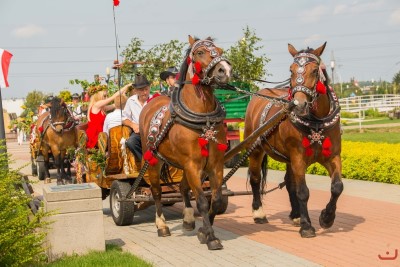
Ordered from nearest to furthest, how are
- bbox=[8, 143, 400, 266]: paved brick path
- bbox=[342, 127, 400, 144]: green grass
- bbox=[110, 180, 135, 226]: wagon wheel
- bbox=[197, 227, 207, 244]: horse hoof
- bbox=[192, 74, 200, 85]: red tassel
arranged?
bbox=[8, 143, 400, 266]: paved brick path
bbox=[192, 74, 200, 85]: red tassel
bbox=[197, 227, 207, 244]: horse hoof
bbox=[110, 180, 135, 226]: wagon wheel
bbox=[342, 127, 400, 144]: green grass

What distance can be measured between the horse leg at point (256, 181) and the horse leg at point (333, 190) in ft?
4.53

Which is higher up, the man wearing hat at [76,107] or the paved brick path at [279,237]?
the man wearing hat at [76,107]

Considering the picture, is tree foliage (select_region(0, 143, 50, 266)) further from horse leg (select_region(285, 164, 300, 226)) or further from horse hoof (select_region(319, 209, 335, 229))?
horse leg (select_region(285, 164, 300, 226))

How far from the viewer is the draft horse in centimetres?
1607

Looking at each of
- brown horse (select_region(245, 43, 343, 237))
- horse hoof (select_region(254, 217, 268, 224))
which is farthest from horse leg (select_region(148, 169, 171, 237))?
brown horse (select_region(245, 43, 343, 237))

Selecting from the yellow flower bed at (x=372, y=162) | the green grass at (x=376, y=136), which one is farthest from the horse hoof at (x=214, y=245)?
the green grass at (x=376, y=136)

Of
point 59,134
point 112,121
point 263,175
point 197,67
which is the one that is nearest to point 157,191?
point 263,175

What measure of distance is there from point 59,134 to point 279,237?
9544 mm

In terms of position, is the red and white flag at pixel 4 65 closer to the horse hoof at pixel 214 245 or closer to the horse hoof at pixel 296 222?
the horse hoof at pixel 214 245

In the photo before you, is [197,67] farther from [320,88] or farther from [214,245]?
[214,245]

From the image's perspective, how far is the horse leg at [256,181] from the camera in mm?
9414

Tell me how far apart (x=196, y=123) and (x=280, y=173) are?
9.32 metres

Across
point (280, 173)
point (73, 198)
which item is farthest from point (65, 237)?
point (280, 173)

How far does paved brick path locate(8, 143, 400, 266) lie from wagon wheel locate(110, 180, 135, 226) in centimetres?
14
